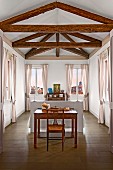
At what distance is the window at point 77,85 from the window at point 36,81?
5.95 feet

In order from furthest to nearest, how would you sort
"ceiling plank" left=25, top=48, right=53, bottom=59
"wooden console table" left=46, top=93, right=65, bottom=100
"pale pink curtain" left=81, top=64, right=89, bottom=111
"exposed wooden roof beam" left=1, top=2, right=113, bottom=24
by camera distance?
"pale pink curtain" left=81, top=64, right=89, bottom=111, "wooden console table" left=46, top=93, right=65, bottom=100, "ceiling plank" left=25, top=48, right=53, bottom=59, "exposed wooden roof beam" left=1, top=2, right=113, bottom=24

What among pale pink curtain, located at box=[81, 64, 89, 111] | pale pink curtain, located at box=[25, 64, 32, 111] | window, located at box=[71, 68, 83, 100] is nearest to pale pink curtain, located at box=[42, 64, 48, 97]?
pale pink curtain, located at box=[25, 64, 32, 111]

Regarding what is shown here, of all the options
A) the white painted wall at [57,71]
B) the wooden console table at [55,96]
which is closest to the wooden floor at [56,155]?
the wooden console table at [55,96]

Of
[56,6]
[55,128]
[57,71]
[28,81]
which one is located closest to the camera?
[55,128]

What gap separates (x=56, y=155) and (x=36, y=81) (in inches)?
321

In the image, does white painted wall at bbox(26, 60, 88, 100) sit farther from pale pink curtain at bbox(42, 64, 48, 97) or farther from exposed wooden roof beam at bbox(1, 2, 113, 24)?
exposed wooden roof beam at bbox(1, 2, 113, 24)

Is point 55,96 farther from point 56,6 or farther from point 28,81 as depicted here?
point 56,6

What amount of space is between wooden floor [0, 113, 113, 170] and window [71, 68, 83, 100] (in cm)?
626

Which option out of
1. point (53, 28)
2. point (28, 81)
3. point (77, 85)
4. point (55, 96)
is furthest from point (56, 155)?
point (77, 85)

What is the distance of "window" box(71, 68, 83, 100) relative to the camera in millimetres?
12297

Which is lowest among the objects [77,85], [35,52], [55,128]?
[55,128]

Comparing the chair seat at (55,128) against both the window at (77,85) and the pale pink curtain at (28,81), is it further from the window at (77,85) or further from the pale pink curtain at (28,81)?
the window at (77,85)

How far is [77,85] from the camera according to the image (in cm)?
1232

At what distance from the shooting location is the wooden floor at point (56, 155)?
3.82 meters
